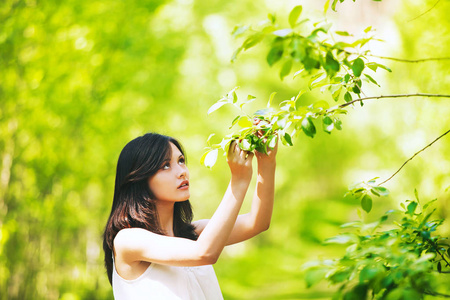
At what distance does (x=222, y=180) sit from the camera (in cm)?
1398

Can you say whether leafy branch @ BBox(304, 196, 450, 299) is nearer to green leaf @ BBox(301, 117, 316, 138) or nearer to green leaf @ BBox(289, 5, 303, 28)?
green leaf @ BBox(301, 117, 316, 138)

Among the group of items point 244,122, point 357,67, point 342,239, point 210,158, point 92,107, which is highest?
point 92,107

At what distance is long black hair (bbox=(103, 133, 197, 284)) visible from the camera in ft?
6.26

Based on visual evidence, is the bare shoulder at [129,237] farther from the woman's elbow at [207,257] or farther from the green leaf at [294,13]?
the green leaf at [294,13]

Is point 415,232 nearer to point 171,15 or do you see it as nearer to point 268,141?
point 268,141

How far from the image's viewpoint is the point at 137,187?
1.96 metres

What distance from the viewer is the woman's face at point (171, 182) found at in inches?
74.4

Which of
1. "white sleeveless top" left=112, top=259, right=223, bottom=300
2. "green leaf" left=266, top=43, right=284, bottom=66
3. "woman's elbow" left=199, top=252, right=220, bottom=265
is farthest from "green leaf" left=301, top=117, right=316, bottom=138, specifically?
"white sleeveless top" left=112, top=259, right=223, bottom=300

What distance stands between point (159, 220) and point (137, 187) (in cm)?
15

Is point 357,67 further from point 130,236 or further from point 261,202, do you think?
point 130,236

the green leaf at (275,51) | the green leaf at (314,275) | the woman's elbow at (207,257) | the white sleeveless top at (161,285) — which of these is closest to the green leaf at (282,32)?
the green leaf at (275,51)

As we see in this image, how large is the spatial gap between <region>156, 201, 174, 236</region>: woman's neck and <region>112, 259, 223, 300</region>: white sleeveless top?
0.19m

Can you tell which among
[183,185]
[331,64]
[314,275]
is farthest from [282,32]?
[183,185]

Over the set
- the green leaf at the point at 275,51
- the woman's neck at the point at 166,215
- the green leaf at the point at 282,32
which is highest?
the green leaf at the point at 282,32
